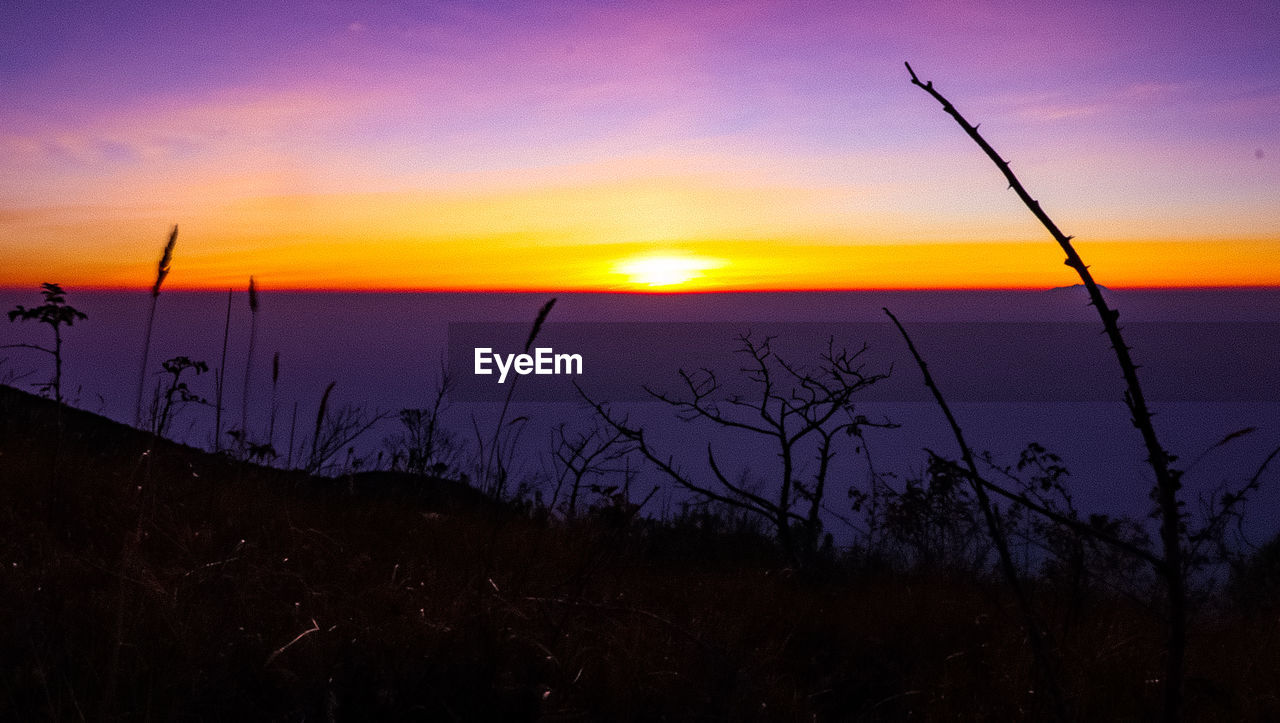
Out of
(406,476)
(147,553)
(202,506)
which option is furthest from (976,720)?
(406,476)

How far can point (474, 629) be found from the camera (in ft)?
9.57

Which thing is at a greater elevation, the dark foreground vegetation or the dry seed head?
the dry seed head

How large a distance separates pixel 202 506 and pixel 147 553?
3.88 ft

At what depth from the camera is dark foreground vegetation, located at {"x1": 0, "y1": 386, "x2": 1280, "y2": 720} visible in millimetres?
2523

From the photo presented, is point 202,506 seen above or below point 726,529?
above

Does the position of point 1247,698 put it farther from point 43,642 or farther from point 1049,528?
point 43,642

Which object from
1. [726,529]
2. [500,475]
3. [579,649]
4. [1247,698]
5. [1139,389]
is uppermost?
[1139,389]

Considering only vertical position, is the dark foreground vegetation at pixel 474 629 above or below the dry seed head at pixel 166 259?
below

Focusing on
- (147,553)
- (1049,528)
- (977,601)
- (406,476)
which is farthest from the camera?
(406,476)

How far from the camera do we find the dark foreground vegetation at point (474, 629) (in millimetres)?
2523

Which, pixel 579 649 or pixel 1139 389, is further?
pixel 579 649

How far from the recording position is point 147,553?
4.20 m

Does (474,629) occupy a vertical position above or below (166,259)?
below

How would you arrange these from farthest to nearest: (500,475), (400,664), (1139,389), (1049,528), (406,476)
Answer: (406,476), (1049,528), (500,475), (400,664), (1139,389)
